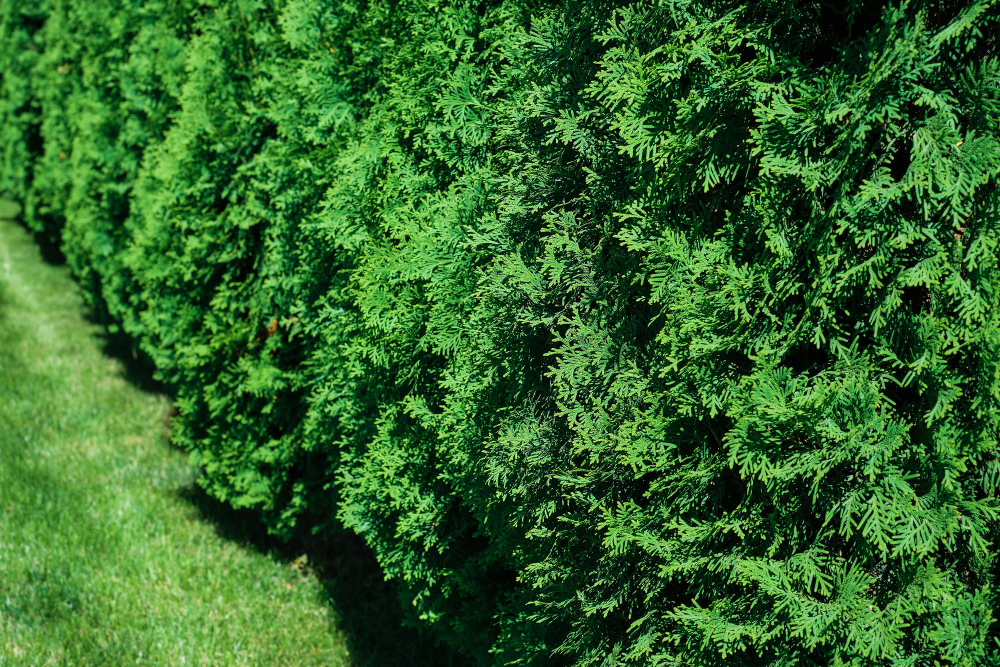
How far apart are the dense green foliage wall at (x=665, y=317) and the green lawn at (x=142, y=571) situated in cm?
107

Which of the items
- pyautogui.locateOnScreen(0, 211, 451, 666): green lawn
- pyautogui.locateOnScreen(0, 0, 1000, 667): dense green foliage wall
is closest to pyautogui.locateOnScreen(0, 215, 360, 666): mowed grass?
pyautogui.locateOnScreen(0, 211, 451, 666): green lawn

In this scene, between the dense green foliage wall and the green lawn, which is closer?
the dense green foliage wall

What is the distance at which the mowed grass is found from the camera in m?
4.18

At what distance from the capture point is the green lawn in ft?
13.8

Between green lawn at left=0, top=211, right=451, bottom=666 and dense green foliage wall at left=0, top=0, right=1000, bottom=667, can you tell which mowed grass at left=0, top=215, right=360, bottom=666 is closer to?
green lawn at left=0, top=211, right=451, bottom=666

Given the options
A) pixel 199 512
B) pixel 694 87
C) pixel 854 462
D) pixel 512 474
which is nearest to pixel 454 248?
pixel 512 474

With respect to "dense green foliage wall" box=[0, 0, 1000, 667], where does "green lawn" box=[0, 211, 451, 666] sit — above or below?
below

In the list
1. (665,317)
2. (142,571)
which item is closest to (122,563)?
(142,571)

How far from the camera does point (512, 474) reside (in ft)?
8.63

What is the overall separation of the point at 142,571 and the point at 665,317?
403cm

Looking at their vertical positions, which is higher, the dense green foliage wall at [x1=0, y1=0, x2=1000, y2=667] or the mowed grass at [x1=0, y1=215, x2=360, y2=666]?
the dense green foliage wall at [x1=0, y1=0, x2=1000, y2=667]

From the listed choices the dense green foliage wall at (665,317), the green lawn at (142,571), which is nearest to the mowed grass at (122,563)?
the green lawn at (142,571)

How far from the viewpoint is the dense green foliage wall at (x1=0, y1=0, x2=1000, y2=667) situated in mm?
1745

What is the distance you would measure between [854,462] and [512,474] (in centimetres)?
113
